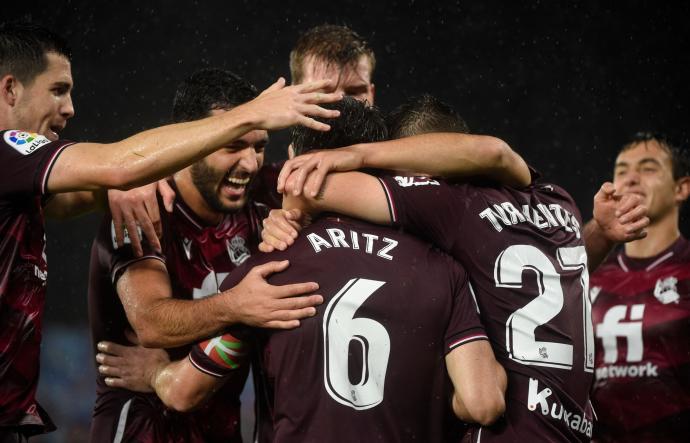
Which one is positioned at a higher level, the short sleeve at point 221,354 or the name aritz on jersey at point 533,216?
the name aritz on jersey at point 533,216

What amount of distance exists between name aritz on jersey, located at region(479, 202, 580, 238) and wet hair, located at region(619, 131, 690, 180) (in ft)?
8.14

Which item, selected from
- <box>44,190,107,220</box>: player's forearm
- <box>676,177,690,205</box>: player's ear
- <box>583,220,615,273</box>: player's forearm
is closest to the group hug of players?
<box>44,190,107,220</box>: player's forearm

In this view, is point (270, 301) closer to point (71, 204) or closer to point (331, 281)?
point (331, 281)

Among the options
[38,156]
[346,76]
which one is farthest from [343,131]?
[346,76]

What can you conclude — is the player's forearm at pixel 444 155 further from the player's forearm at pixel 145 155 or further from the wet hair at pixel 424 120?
the player's forearm at pixel 145 155

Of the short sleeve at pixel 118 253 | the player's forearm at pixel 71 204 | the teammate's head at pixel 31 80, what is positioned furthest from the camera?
the player's forearm at pixel 71 204

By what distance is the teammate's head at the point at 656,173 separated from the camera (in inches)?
189

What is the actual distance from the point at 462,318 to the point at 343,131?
0.69m

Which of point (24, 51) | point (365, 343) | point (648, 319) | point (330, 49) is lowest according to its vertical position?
point (365, 343)

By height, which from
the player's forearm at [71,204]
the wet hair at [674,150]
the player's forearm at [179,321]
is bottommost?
the player's forearm at [179,321]

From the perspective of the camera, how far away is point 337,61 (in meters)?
4.26

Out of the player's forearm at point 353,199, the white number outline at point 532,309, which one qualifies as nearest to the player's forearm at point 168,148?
the player's forearm at point 353,199

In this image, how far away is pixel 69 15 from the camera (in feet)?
30.5

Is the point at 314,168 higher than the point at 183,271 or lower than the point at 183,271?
higher
